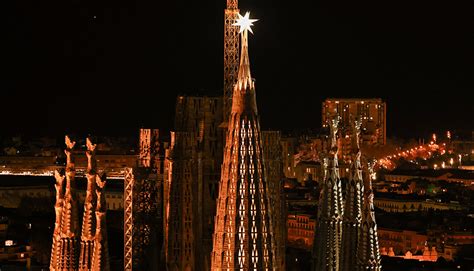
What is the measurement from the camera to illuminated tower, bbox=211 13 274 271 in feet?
66.3

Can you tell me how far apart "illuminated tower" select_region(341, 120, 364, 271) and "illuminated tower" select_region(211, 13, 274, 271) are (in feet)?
10.4

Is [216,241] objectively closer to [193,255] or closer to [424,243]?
[193,255]

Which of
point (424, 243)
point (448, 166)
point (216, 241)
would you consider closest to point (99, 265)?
point (216, 241)

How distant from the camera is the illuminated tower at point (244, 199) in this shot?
20219mm

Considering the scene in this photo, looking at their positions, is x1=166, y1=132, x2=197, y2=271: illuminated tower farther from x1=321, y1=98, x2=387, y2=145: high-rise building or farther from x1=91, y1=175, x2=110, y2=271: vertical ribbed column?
x1=321, y1=98, x2=387, y2=145: high-rise building

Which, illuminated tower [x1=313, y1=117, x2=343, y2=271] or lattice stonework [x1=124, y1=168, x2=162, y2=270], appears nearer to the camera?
illuminated tower [x1=313, y1=117, x2=343, y2=271]

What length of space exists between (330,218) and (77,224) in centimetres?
564

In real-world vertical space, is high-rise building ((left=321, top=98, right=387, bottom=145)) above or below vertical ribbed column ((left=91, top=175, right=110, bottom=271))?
above

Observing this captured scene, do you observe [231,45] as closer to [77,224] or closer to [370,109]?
[77,224]

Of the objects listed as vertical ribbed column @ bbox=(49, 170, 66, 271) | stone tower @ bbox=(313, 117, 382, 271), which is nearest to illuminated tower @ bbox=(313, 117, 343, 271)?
stone tower @ bbox=(313, 117, 382, 271)

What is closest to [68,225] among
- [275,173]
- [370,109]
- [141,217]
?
[141,217]

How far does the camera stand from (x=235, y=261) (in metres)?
20.2

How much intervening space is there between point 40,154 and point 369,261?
247 ft

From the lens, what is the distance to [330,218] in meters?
25.9
